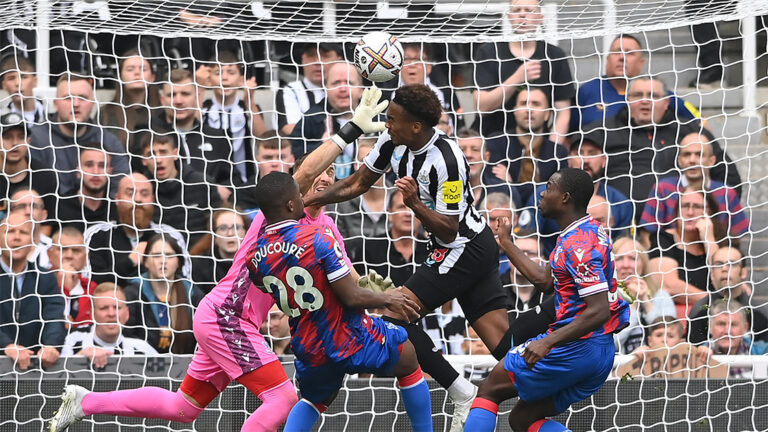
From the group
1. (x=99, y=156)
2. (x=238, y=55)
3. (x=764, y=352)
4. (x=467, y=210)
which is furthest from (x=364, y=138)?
(x=764, y=352)

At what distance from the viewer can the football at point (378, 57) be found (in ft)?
19.7

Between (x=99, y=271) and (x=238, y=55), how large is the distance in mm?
1929

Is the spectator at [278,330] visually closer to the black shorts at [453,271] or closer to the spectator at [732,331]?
the black shorts at [453,271]

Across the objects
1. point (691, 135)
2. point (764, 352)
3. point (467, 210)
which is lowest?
point (764, 352)

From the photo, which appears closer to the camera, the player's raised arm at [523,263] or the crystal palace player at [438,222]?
the player's raised arm at [523,263]

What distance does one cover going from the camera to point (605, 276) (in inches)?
205

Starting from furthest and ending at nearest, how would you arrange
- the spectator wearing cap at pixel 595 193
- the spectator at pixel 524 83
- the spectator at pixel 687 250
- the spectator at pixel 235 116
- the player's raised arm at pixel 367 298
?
1. the spectator at pixel 524 83
2. the spectator at pixel 235 116
3. the spectator wearing cap at pixel 595 193
4. the spectator at pixel 687 250
5. the player's raised arm at pixel 367 298

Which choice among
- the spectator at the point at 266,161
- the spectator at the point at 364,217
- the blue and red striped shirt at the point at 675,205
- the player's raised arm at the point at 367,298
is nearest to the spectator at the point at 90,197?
the spectator at the point at 266,161

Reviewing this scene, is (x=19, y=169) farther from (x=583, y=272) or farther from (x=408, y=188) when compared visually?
(x=583, y=272)

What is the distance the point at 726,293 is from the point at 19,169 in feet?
16.7

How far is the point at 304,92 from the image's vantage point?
8242mm

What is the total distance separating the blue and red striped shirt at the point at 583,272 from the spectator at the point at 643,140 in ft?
9.27

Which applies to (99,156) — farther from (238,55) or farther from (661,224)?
(661,224)

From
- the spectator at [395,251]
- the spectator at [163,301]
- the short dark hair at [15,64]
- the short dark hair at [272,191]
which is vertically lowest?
the spectator at [163,301]
